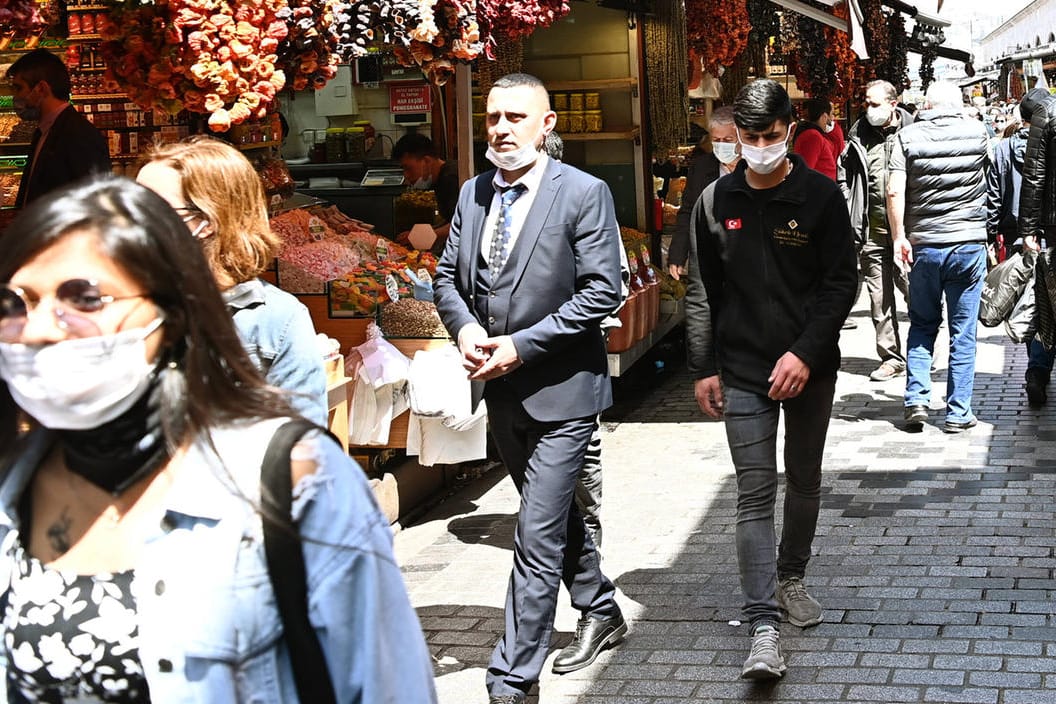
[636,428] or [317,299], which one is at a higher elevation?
[317,299]

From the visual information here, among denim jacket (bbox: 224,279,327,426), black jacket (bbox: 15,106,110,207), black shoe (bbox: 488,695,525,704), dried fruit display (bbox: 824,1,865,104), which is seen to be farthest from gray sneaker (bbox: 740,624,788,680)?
dried fruit display (bbox: 824,1,865,104)

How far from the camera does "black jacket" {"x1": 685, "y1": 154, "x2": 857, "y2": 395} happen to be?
16.5 feet

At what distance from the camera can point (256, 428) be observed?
200 centimetres

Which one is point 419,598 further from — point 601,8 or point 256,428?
point 601,8

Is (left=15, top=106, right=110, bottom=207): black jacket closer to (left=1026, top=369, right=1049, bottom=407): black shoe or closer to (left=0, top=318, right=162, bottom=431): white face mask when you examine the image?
(left=0, top=318, right=162, bottom=431): white face mask

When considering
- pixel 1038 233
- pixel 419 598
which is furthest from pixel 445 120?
pixel 419 598

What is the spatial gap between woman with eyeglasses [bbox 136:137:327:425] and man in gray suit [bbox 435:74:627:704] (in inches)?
46.5

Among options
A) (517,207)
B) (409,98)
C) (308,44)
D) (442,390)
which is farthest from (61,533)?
(409,98)

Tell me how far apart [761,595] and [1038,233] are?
4608mm

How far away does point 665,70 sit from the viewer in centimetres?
1220

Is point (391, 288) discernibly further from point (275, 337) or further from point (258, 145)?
point (275, 337)

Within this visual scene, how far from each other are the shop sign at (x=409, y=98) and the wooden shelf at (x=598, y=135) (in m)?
2.05

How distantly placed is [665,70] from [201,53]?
25.2 feet

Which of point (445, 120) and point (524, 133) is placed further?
point (445, 120)
